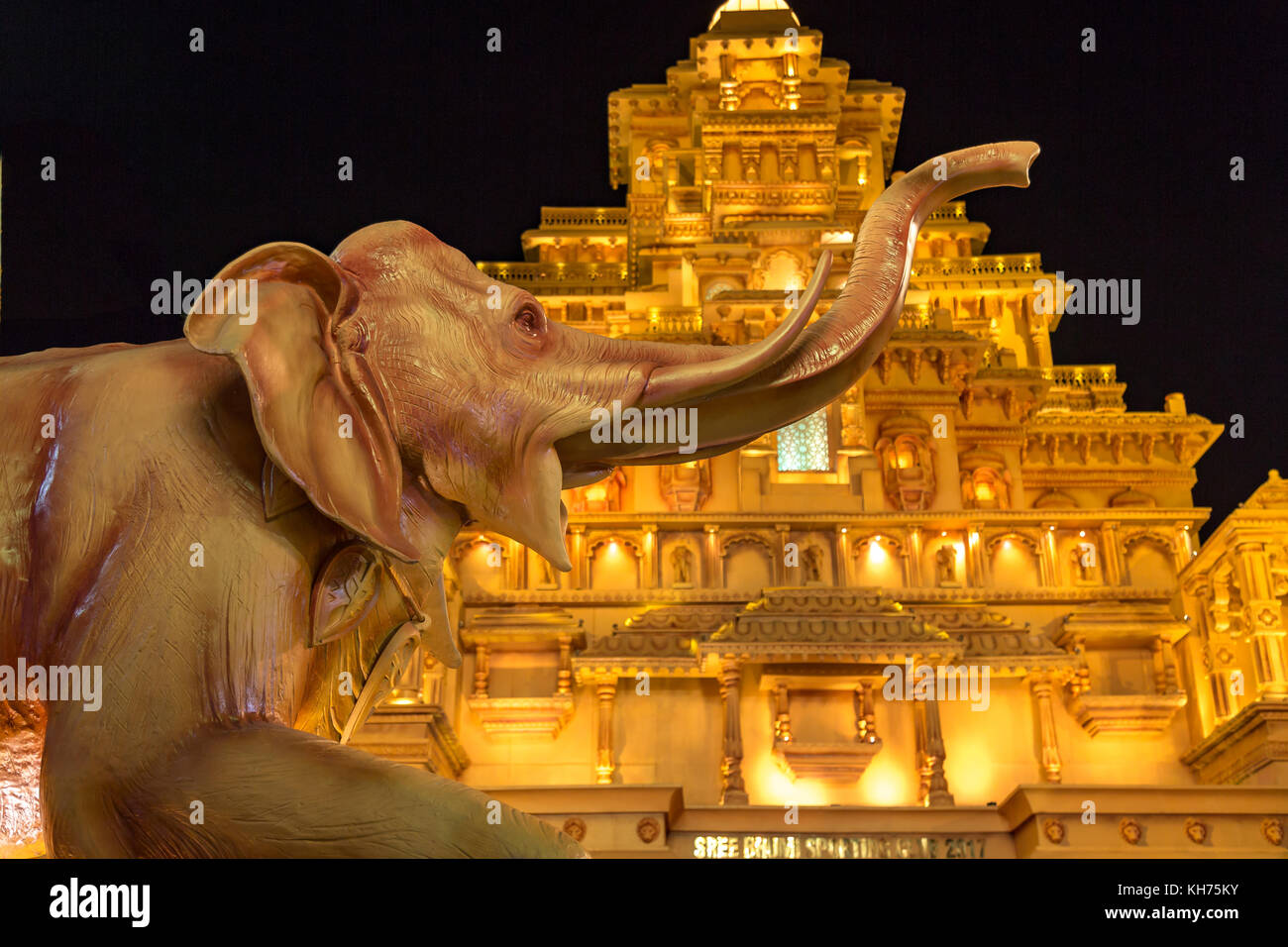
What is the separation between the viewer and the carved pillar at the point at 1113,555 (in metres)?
17.2

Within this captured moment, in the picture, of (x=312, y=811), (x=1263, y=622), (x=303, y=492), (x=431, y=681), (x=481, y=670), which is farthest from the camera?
(x=481, y=670)

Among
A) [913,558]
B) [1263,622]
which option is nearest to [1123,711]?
[1263,622]

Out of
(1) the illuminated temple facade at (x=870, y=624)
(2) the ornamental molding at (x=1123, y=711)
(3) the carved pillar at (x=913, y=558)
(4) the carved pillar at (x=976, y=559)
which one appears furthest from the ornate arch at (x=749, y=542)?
(2) the ornamental molding at (x=1123, y=711)

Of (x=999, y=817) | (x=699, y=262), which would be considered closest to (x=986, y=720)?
(x=999, y=817)

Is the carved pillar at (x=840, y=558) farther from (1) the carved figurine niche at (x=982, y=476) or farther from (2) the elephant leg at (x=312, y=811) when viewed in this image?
(2) the elephant leg at (x=312, y=811)

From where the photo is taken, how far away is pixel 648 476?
17.9 metres

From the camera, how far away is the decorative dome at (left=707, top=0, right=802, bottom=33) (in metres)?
23.7

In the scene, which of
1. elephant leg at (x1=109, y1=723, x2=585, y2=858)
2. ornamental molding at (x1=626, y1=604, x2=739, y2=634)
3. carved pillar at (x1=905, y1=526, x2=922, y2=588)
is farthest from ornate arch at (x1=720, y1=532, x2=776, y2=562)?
elephant leg at (x1=109, y1=723, x2=585, y2=858)

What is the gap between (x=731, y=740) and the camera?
14.8m

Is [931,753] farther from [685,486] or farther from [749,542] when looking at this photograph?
[685,486]

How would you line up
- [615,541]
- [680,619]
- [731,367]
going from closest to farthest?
[731,367] → [680,619] → [615,541]

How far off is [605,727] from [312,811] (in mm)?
13957
